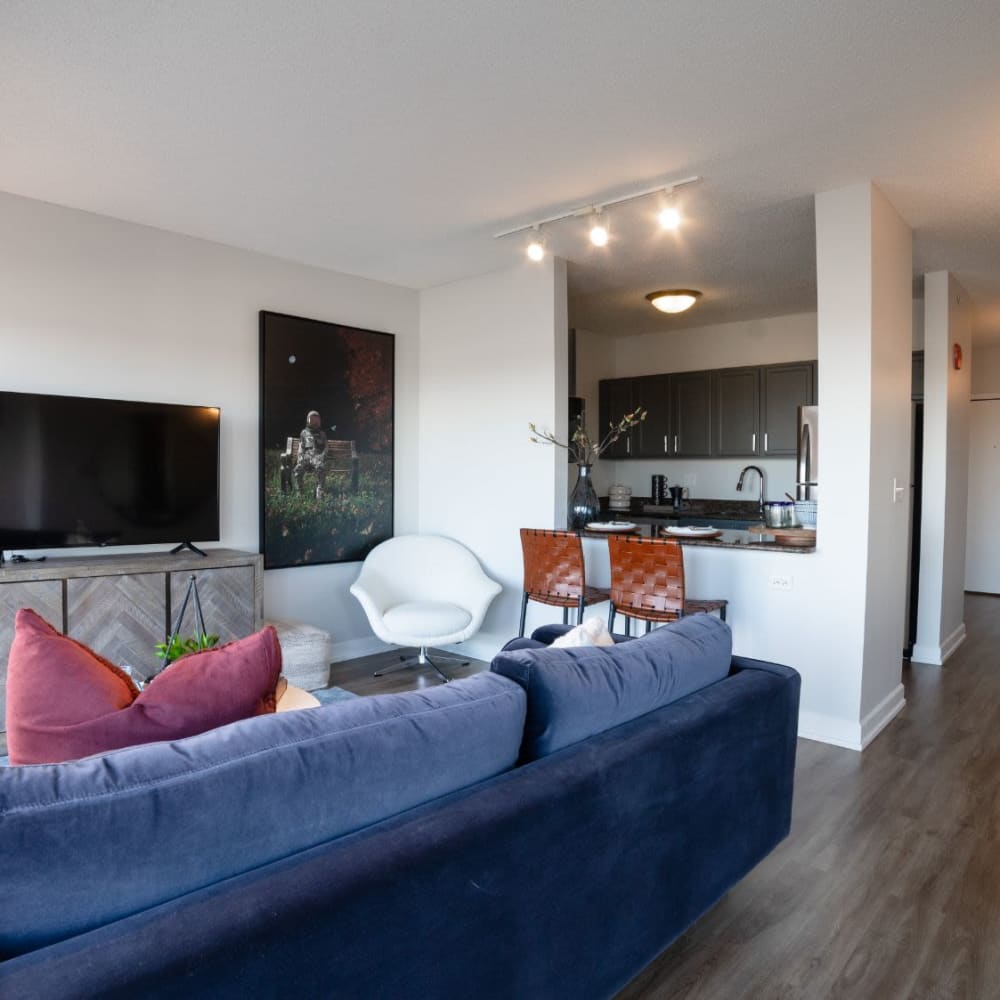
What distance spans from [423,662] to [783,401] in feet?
12.2

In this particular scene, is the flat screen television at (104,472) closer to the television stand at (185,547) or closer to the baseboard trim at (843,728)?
the television stand at (185,547)

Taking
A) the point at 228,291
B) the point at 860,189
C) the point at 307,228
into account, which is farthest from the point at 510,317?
the point at 860,189

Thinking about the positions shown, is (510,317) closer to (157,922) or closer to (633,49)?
(633,49)

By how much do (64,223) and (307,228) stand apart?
4.02 feet

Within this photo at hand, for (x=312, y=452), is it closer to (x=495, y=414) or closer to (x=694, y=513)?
(x=495, y=414)

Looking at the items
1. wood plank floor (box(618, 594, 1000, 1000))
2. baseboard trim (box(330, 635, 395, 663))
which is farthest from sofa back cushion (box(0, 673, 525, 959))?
baseboard trim (box(330, 635, 395, 663))

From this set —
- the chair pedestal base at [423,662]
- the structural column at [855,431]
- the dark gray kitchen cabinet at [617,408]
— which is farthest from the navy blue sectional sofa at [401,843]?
the dark gray kitchen cabinet at [617,408]

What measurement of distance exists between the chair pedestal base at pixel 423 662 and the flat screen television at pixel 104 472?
1.38m

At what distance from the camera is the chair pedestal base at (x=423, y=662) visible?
4.76 metres

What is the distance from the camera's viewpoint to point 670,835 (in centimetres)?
178

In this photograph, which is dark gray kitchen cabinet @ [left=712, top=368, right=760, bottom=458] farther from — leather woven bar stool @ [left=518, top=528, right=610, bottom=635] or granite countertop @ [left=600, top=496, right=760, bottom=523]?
leather woven bar stool @ [left=518, top=528, right=610, bottom=635]

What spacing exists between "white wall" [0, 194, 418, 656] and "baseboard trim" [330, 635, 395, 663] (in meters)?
0.01

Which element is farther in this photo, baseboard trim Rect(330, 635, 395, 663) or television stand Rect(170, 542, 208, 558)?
baseboard trim Rect(330, 635, 395, 663)

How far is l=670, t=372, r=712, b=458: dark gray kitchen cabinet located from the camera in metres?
6.74
